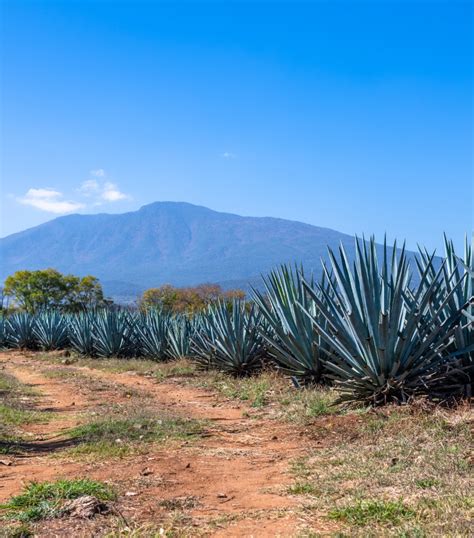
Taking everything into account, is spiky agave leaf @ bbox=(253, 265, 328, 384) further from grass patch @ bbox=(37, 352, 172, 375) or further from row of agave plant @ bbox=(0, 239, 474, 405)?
grass patch @ bbox=(37, 352, 172, 375)

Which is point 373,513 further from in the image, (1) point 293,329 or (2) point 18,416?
(2) point 18,416

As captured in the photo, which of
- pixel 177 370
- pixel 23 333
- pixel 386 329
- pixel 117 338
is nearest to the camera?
pixel 386 329

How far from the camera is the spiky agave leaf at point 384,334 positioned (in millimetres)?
6676

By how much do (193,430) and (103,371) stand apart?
953cm

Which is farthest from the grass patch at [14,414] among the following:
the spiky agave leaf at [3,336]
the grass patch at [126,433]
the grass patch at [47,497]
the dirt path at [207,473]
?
the spiky agave leaf at [3,336]

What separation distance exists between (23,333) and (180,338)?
12.6m

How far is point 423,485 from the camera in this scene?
157 inches

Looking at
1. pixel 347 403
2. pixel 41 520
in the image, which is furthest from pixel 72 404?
pixel 41 520

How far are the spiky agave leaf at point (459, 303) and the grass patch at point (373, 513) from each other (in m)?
3.35

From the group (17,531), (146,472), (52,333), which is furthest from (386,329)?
(52,333)

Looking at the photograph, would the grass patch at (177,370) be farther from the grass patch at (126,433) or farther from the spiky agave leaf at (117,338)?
the grass patch at (126,433)

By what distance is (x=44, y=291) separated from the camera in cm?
4747

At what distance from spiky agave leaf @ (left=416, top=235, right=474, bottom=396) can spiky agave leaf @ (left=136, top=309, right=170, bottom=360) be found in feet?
34.5

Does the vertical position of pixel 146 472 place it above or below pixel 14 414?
above
